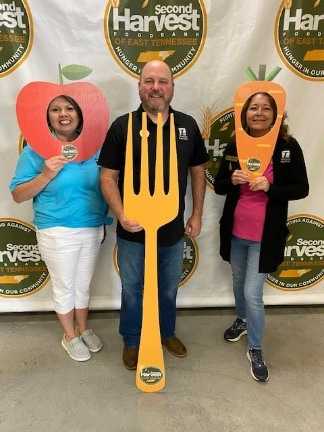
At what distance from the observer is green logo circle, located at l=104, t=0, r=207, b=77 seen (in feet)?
6.09

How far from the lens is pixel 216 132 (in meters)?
2.04

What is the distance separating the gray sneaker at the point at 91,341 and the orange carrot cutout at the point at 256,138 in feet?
3.53

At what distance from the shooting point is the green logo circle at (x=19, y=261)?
7.00 feet

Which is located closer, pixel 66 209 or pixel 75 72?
pixel 66 209

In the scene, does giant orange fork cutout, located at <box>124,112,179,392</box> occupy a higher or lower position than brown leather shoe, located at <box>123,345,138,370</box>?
higher

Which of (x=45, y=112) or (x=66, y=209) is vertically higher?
(x=45, y=112)

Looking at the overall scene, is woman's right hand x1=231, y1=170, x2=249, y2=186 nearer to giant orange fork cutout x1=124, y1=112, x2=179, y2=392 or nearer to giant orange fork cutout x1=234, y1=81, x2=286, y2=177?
giant orange fork cutout x1=234, y1=81, x2=286, y2=177

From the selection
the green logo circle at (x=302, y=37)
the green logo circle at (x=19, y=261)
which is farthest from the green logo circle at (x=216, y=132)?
the green logo circle at (x=19, y=261)

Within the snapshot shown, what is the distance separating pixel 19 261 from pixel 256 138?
1401 mm

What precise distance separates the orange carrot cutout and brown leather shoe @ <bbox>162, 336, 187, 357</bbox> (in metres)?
0.89

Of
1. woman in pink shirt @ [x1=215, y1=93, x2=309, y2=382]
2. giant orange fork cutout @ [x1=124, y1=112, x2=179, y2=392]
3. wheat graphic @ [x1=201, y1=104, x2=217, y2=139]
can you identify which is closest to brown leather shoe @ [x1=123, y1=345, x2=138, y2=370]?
giant orange fork cutout @ [x1=124, y1=112, x2=179, y2=392]

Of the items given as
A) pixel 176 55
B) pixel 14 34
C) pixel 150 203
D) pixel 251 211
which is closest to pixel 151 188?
pixel 150 203

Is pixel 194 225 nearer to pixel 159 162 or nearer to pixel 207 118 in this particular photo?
pixel 159 162

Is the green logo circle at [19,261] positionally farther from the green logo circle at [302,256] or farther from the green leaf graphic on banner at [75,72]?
the green logo circle at [302,256]
